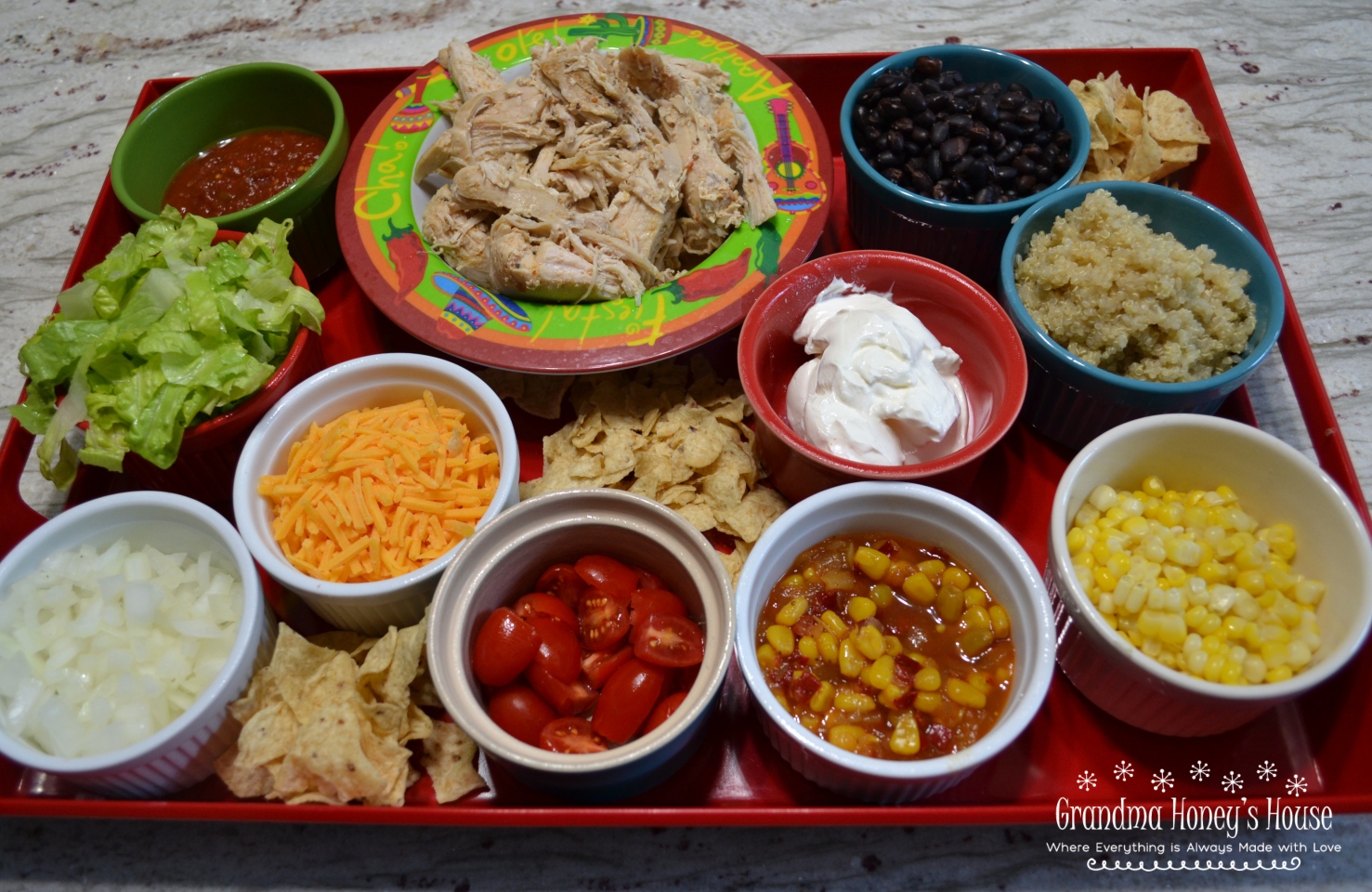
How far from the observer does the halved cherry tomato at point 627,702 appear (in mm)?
2006

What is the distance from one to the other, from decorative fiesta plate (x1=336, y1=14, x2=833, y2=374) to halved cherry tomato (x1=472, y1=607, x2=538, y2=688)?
758mm

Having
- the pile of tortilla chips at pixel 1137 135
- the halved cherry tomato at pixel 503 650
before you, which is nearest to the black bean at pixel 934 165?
the pile of tortilla chips at pixel 1137 135

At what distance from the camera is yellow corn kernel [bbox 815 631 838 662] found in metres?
2.08

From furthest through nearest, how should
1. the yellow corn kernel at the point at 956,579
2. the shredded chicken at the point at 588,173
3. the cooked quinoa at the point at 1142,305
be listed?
the shredded chicken at the point at 588,173, the cooked quinoa at the point at 1142,305, the yellow corn kernel at the point at 956,579

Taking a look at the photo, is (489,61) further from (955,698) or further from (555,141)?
(955,698)

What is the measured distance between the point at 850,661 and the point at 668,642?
0.42m

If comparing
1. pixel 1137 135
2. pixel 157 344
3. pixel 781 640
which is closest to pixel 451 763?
pixel 781 640

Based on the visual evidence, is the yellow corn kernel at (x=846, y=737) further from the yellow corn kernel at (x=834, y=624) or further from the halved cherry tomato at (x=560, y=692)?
the halved cherry tomato at (x=560, y=692)

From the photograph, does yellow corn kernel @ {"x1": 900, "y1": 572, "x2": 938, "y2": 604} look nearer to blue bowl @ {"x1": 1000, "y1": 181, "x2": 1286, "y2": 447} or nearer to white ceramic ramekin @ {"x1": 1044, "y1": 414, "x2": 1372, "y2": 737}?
white ceramic ramekin @ {"x1": 1044, "y1": 414, "x2": 1372, "y2": 737}

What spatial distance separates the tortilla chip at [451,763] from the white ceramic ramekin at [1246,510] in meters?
1.48

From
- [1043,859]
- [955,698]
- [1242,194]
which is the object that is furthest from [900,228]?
[1043,859]

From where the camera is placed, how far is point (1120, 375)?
2.53 m

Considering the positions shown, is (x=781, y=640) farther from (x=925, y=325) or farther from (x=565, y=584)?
(x=925, y=325)

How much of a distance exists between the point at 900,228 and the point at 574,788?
6.45ft
